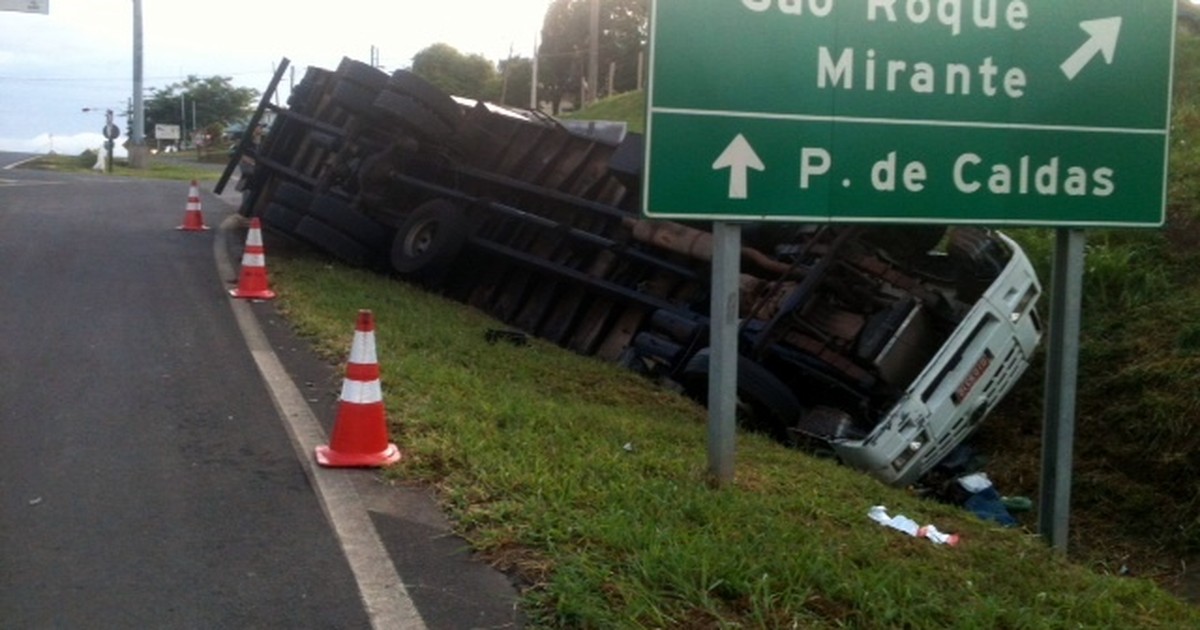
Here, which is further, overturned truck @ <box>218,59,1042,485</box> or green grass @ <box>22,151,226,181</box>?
green grass @ <box>22,151,226,181</box>

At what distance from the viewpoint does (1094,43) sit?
6.93 meters

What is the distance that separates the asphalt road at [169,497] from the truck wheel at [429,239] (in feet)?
6.82

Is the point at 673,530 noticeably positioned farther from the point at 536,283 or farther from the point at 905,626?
the point at 536,283

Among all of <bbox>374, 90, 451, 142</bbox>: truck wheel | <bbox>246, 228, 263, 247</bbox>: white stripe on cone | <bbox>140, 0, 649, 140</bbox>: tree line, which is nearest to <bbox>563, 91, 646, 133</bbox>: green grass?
<bbox>140, 0, 649, 140</bbox>: tree line

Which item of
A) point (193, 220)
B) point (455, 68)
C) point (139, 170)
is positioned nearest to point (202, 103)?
point (455, 68)

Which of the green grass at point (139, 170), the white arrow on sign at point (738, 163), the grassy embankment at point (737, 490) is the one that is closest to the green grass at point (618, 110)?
the green grass at point (139, 170)

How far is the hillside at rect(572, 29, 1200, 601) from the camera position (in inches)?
362

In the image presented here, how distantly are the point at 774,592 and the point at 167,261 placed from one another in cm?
1087

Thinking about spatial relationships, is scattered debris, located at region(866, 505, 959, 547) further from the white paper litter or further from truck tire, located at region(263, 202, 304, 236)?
truck tire, located at region(263, 202, 304, 236)

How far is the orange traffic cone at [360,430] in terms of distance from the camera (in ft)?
21.8

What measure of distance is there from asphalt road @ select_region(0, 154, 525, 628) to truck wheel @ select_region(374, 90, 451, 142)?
8.84 ft

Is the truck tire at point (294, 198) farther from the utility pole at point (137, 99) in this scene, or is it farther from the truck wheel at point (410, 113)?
the utility pole at point (137, 99)

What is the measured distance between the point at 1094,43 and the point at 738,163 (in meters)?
1.96

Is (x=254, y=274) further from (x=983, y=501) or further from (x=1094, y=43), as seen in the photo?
(x=1094, y=43)
